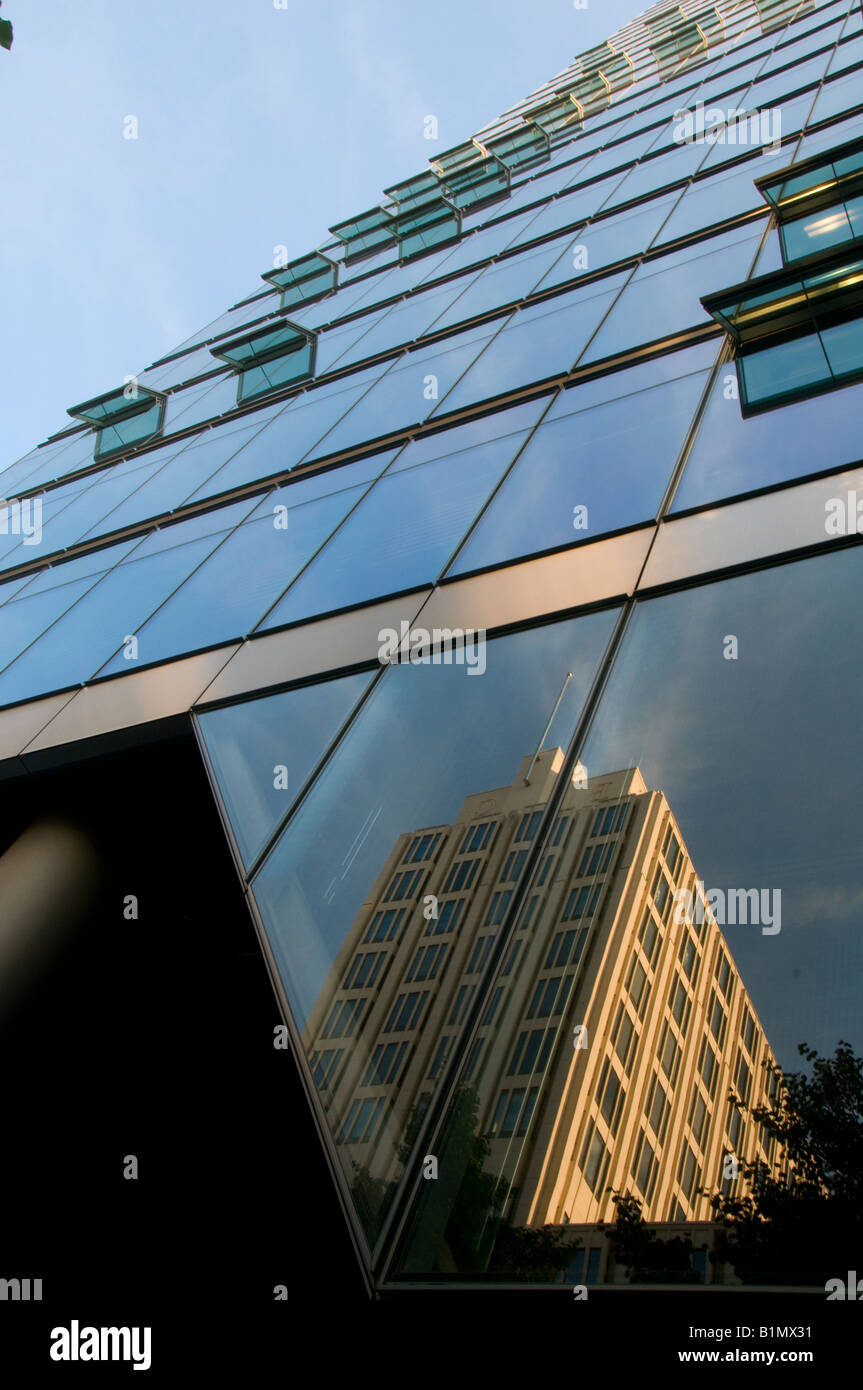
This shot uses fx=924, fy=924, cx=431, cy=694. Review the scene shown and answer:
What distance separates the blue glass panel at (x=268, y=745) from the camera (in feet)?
22.4

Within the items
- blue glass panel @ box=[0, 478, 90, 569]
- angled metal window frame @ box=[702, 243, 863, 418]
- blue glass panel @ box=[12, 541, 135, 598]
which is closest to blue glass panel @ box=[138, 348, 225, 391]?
blue glass panel @ box=[0, 478, 90, 569]

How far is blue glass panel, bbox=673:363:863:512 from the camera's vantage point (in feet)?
23.0

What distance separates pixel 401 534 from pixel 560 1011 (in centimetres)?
619

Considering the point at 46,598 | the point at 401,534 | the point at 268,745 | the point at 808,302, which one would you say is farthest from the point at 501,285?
the point at 268,745

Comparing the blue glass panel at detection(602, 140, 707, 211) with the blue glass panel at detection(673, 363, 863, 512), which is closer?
the blue glass panel at detection(673, 363, 863, 512)

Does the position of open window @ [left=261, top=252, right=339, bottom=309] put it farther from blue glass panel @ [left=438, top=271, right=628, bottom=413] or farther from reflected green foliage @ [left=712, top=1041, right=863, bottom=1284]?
reflected green foliage @ [left=712, top=1041, right=863, bottom=1284]

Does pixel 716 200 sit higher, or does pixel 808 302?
pixel 716 200

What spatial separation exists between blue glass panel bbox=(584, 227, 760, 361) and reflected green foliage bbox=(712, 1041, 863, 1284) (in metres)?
8.92

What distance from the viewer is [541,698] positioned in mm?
6254

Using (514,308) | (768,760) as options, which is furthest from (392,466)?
(768,760)

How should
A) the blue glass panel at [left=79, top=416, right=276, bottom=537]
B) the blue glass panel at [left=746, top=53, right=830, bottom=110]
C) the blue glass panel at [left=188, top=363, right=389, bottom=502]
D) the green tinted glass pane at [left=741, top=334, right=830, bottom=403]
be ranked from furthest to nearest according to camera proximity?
the blue glass panel at [left=746, top=53, right=830, bottom=110] < the blue glass panel at [left=79, top=416, right=276, bottom=537] < the blue glass panel at [left=188, top=363, right=389, bottom=502] < the green tinted glass pane at [left=741, top=334, right=830, bottom=403]

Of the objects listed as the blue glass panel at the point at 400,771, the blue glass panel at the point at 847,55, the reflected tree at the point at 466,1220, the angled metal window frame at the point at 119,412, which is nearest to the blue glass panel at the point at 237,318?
the angled metal window frame at the point at 119,412

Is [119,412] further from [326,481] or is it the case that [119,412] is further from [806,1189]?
[806,1189]
